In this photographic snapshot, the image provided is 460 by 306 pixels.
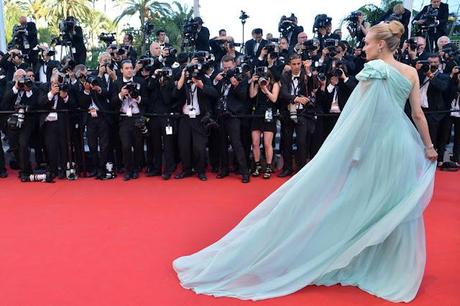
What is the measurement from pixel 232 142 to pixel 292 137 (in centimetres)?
85

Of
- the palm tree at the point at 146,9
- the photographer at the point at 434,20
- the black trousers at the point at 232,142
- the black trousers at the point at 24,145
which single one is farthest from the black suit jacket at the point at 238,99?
the palm tree at the point at 146,9

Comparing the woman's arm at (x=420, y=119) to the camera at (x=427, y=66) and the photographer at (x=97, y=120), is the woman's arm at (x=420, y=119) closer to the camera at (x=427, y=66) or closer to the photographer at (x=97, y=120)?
the camera at (x=427, y=66)

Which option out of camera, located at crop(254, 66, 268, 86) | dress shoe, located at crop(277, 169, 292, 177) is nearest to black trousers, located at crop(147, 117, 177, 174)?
camera, located at crop(254, 66, 268, 86)

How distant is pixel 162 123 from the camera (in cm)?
644

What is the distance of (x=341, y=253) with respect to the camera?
2.88 m

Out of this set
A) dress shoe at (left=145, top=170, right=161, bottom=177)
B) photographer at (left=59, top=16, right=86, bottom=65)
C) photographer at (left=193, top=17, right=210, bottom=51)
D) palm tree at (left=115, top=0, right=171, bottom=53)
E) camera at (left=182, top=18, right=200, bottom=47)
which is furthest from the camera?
palm tree at (left=115, top=0, right=171, bottom=53)

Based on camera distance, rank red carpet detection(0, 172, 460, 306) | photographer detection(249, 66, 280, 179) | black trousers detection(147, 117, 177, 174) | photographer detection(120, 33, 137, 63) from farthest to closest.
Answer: photographer detection(120, 33, 137, 63), black trousers detection(147, 117, 177, 174), photographer detection(249, 66, 280, 179), red carpet detection(0, 172, 460, 306)

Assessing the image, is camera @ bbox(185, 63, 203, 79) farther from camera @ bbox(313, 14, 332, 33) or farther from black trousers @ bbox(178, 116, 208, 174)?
camera @ bbox(313, 14, 332, 33)

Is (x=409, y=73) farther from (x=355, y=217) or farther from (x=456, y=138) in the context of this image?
(x=456, y=138)

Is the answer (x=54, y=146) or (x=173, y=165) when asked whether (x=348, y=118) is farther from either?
(x=54, y=146)

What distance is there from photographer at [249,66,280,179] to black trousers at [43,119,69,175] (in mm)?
2610

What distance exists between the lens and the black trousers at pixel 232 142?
627 cm

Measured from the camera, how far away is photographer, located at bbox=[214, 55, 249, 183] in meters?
6.21

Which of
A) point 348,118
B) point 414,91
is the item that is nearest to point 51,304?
point 348,118
